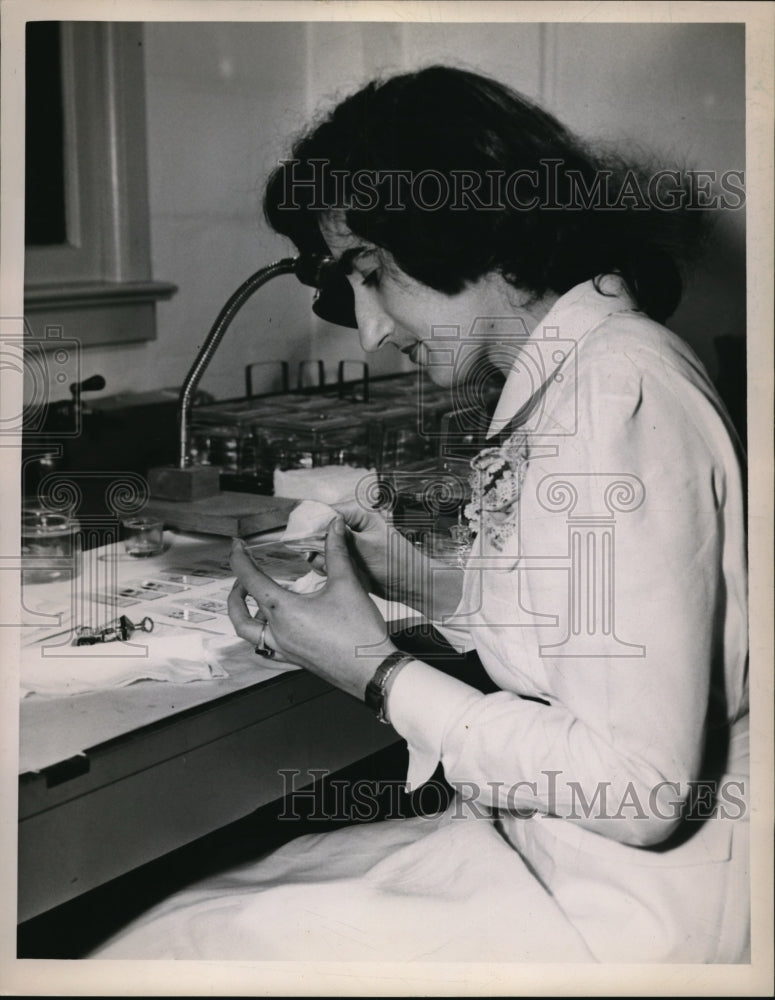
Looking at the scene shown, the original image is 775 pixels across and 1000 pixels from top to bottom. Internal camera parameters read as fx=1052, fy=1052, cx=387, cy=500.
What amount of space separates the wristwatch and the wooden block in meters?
0.31

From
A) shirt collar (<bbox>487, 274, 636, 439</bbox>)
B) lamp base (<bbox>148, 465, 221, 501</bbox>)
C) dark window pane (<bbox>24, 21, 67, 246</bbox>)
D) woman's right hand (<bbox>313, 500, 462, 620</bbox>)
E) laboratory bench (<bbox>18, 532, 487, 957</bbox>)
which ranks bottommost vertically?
laboratory bench (<bbox>18, 532, 487, 957</bbox>)

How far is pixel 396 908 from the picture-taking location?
43.6 inches

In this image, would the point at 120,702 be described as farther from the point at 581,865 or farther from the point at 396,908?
the point at 581,865

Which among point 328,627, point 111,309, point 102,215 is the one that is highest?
point 102,215

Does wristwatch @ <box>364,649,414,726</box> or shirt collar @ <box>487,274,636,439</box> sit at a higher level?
shirt collar @ <box>487,274,636,439</box>

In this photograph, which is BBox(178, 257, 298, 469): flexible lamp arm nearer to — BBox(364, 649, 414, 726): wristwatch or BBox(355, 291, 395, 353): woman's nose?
BBox(355, 291, 395, 353): woman's nose

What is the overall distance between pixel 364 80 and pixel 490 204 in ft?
0.66

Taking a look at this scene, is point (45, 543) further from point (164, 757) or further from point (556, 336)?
point (556, 336)

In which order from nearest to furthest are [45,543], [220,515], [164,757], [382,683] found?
[164,757] < [382,683] < [45,543] < [220,515]

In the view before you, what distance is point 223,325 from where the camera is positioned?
139cm

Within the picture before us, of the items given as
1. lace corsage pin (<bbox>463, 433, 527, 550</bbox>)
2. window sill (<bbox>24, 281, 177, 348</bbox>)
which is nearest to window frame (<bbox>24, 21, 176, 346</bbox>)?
window sill (<bbox>24, 281, 177, 348</bbox>)

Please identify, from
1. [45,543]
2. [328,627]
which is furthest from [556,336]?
[45,543]

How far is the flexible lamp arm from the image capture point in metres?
1.27

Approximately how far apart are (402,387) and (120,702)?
56 cm
